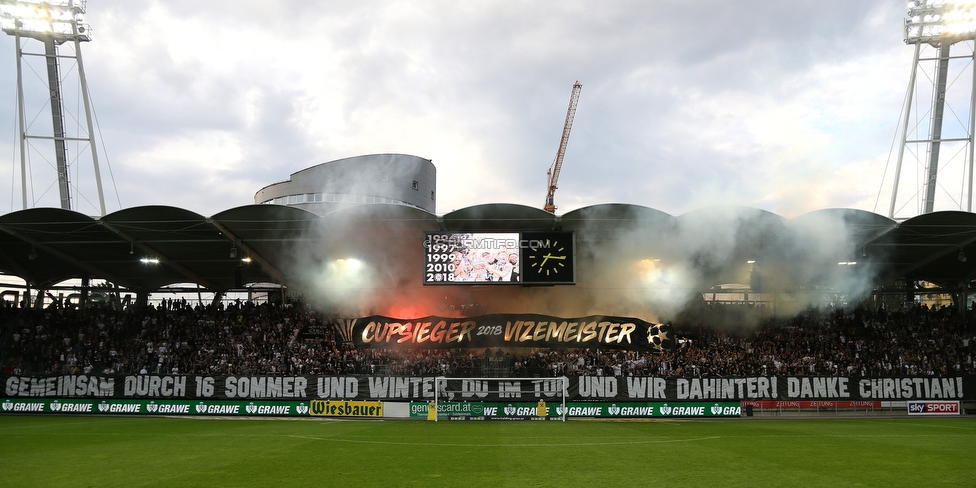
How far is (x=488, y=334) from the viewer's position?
3297 centimetres

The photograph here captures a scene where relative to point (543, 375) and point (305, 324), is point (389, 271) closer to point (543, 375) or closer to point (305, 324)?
point (305, 324)

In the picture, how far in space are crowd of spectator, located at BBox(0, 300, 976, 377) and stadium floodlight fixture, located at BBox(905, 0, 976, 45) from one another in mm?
14286

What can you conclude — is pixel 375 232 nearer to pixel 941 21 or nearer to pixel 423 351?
pixel 423 351

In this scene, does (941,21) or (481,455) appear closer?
(481,455)

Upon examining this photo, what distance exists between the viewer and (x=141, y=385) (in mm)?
26672

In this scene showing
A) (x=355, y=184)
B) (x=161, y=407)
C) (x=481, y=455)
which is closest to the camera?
(x=481, y=455)

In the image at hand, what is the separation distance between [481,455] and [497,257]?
1697 centimetres

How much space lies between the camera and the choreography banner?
3256 centimetres

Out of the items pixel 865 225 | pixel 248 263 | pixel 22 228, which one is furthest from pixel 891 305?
pixel 22 228

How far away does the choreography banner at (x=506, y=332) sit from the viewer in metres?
32.6

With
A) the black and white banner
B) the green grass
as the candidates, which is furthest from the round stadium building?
the green grass

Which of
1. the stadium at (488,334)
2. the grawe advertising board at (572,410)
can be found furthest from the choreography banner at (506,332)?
the grawe advertising board at (572,410)

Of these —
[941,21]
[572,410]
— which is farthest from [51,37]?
[941,21]

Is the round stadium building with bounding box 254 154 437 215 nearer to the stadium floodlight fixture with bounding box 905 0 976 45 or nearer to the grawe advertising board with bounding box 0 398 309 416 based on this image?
the grawe advertising board with bounding box 0 398 309 416
